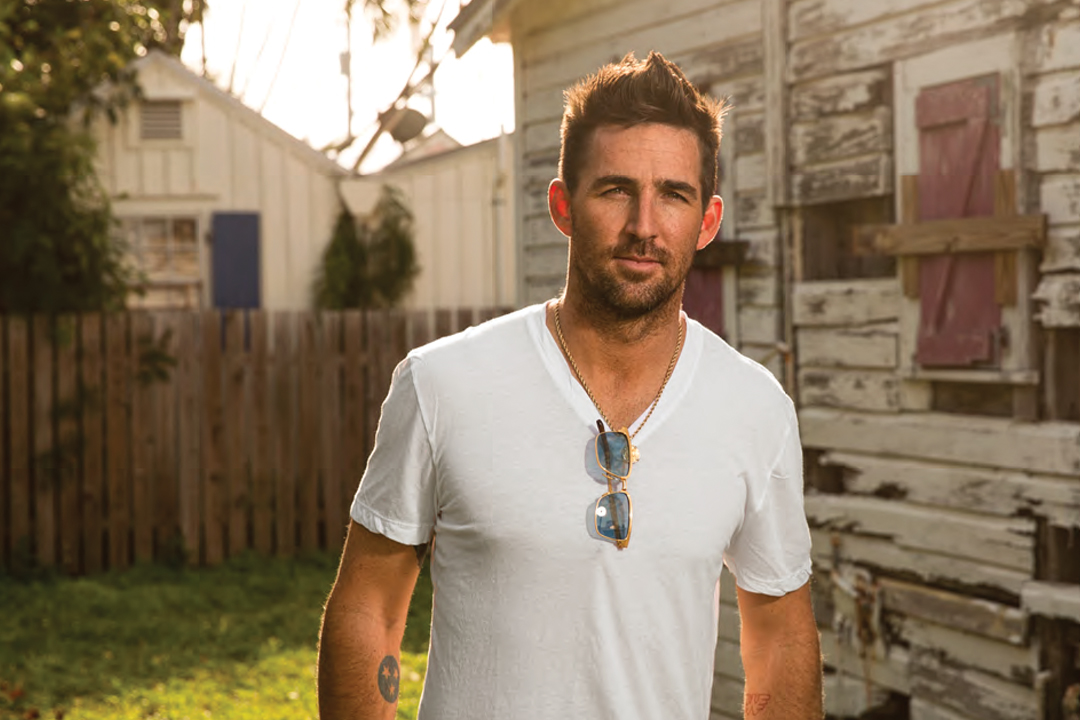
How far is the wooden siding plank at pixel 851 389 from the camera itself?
7301mm

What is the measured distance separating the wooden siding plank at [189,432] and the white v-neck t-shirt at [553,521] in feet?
31.4

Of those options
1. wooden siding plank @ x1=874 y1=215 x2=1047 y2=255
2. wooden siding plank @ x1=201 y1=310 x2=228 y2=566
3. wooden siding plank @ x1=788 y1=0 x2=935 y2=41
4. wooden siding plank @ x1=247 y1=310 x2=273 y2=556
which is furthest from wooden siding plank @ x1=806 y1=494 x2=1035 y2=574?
wooden siding plank @ x1=201 y1=310 x2=228 y2=566

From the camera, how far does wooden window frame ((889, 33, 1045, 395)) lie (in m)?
6.34

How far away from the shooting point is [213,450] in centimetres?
1212

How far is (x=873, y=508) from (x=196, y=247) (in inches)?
461

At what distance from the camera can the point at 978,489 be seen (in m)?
6.69

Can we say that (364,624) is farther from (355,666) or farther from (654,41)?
(654,41)

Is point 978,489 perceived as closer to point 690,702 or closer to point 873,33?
point 873,33

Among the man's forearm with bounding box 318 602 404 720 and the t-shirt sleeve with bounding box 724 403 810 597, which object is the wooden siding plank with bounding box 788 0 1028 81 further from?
the man's forearm with bounding box 318 602 404 720

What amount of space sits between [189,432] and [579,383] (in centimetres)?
983

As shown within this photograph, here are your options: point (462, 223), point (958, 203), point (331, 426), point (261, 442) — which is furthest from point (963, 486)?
point (462, 223)

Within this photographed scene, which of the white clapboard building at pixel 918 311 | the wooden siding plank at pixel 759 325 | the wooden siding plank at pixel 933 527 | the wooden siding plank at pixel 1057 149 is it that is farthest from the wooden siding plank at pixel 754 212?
the wooden siding plank at pixel 1057 149

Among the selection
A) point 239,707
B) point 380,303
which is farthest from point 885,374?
point 380,303

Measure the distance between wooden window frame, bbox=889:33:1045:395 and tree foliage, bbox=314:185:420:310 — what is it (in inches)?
444
